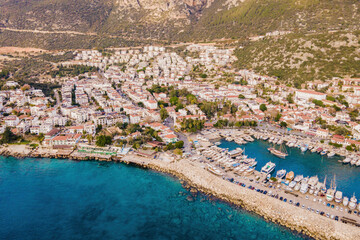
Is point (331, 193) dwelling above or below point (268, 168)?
above

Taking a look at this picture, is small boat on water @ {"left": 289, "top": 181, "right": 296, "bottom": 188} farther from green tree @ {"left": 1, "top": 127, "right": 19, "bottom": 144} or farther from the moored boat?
green tree @ {"left": 1, "top": 127, "right": 19, "bottom": 144}

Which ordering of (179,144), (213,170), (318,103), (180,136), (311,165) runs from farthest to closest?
(318,103)
(180,136)
(179,144)
(311,165)
(213,170)

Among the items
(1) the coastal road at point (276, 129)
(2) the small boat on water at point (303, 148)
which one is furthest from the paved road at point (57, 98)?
(2) the small boat on water at point (303, 148)

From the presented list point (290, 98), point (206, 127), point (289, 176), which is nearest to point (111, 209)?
point (289, 176)

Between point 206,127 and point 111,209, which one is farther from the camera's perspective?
point 206,127

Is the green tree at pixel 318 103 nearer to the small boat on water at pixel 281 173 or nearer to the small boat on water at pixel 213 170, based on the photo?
the small boat on water at pixel 281 173

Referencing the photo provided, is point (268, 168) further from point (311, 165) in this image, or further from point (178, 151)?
point (178, 151)
